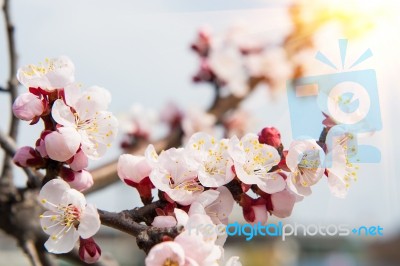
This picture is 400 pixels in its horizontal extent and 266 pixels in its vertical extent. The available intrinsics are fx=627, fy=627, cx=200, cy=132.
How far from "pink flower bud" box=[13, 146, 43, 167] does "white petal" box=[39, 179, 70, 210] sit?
0.11ft

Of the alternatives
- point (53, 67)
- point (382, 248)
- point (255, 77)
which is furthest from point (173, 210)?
Answer: point (382, 248)

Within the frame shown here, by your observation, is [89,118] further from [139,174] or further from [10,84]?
[10,84]

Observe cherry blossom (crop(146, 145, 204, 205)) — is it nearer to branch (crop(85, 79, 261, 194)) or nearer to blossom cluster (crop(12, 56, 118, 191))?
blossom cluster (crop(12, 56, 118, 191))

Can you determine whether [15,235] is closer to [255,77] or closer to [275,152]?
[275,152]

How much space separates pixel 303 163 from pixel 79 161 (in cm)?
20

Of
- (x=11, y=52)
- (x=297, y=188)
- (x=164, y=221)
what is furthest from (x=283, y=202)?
(x=11, y=52)

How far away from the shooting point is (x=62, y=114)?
0.54 metres

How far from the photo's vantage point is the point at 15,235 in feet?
2.76

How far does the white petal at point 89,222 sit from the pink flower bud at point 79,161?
4 centimetres

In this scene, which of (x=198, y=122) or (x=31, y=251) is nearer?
(x=31, y=251)

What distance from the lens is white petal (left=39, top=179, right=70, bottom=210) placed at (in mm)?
533

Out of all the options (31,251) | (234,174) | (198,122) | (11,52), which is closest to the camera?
(234,174)

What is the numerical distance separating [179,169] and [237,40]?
1431 mm

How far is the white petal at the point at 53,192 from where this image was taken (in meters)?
0.53
